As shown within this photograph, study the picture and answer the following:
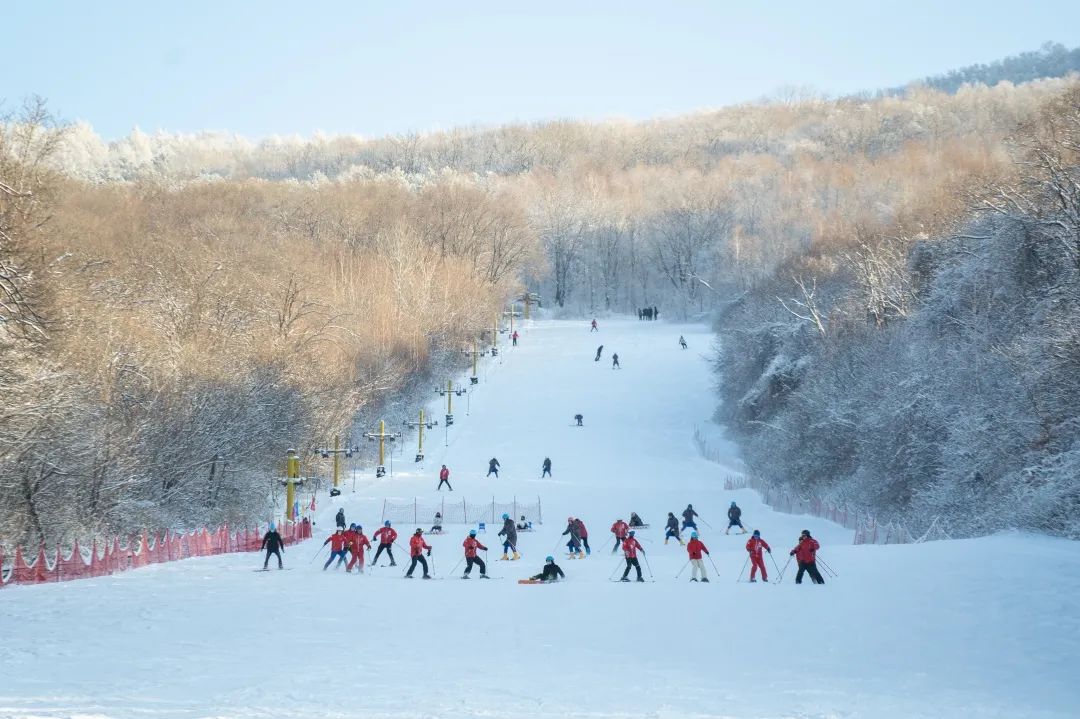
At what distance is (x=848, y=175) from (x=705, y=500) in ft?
273

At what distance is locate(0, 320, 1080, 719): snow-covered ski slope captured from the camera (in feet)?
36.4

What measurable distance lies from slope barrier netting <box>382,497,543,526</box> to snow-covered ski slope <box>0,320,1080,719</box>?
7714 mm

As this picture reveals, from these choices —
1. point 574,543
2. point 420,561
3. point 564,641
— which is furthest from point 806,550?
point 574,543

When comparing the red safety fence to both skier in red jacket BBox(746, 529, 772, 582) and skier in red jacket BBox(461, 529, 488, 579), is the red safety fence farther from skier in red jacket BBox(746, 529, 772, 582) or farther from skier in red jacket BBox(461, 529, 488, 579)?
skier in red jacket BBox(746, 529, 772, 582)

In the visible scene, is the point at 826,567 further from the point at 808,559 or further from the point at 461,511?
the point at 461,511

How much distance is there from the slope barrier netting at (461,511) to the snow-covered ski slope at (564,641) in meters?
7.71

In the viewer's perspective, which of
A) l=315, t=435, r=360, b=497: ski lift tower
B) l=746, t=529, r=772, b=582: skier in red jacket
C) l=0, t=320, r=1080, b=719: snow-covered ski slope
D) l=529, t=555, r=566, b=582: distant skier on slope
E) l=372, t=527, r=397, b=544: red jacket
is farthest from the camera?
l=315, t=435, r=360, b=497: ski lift tower

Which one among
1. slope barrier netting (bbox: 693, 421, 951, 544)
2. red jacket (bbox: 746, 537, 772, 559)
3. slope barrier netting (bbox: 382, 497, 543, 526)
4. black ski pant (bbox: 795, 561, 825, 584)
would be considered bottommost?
slope barrier netting (bbox: 382, 497, 543, 526)

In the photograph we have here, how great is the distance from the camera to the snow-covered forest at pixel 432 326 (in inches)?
984

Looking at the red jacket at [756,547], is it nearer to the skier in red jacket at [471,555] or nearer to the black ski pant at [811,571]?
the black ski pant at [811,571]

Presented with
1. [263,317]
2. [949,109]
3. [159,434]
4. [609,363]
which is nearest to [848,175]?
[949,109]

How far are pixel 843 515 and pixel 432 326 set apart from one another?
40.4m

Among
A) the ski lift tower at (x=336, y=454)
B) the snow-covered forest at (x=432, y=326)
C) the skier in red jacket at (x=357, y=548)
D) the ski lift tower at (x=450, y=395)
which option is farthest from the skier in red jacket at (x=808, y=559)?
the ski lift tower at (x=450, y=395)

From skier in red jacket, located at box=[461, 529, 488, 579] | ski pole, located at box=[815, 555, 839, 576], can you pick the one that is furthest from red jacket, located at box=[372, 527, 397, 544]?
ski pole, located at box=[815, 555, 839, 576]
